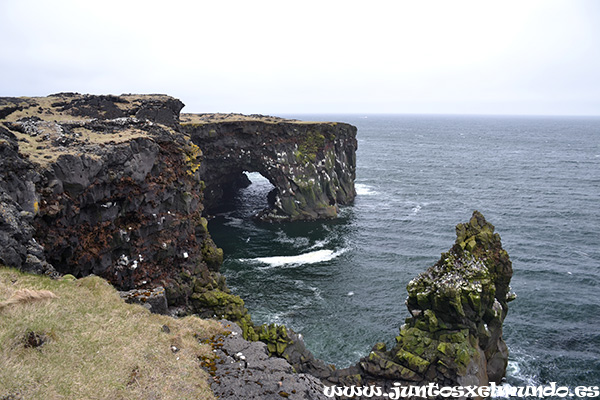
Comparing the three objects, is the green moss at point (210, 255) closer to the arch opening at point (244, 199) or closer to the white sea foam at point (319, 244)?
the white sea foam at point (319, 244)

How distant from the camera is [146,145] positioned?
31344mm

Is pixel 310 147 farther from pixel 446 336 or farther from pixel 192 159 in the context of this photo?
pixel 446 336

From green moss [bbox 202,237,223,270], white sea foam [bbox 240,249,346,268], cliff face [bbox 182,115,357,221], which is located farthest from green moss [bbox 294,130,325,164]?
green moss [bbox 202,237,223,270]

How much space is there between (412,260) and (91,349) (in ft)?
151

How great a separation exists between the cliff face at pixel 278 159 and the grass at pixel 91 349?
54.9m

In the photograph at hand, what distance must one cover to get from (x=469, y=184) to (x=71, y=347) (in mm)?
101482

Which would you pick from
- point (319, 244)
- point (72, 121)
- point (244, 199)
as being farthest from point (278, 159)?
point (72, 121)

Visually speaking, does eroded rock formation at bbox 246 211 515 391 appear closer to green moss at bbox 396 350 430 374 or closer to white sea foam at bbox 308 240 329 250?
green moss at bbox 396 350 430 374

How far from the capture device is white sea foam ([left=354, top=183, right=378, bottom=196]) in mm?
95625

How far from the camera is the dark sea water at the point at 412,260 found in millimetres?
38250

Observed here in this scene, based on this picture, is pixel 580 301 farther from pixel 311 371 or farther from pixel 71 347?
pixel 71 347

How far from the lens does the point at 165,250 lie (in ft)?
108

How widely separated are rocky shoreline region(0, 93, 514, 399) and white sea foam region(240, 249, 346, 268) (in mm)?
18002

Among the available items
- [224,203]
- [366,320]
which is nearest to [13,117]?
[366,320]
